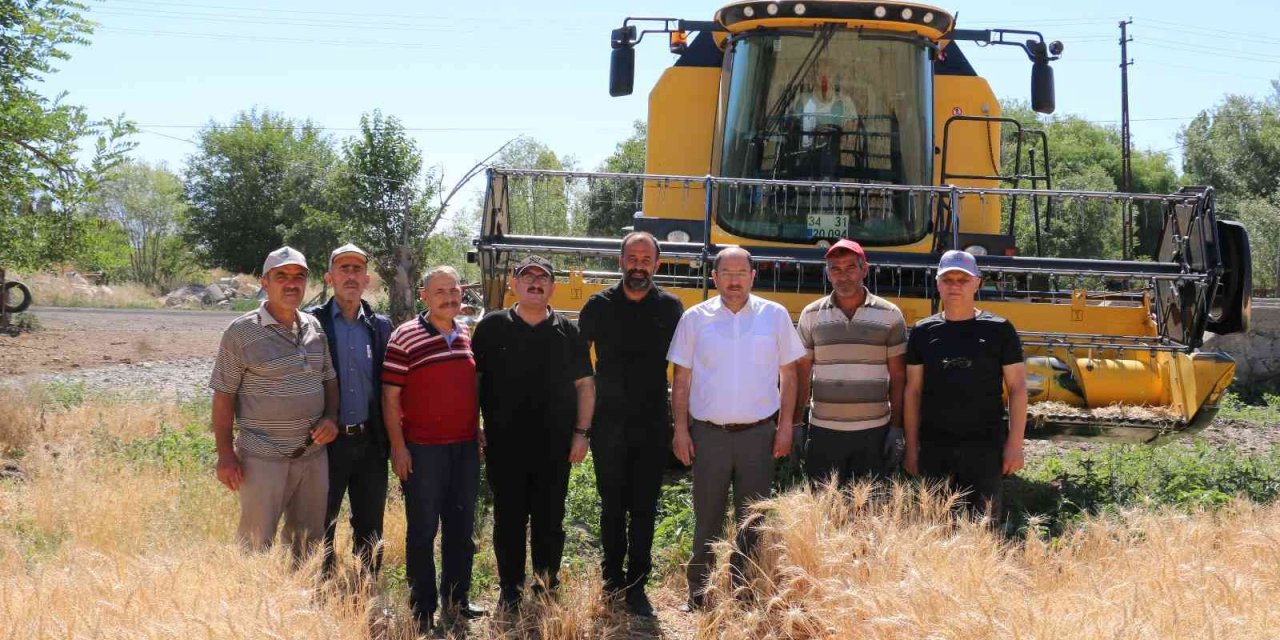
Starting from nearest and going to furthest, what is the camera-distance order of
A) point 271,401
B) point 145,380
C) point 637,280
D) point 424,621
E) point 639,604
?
point 271,401 < point 424,621 < point 637,280 < point 639,604 < point 145,380

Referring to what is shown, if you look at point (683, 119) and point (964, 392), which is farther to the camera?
point (683, 119)

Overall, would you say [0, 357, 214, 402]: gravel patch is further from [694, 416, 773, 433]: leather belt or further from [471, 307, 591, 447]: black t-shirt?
[694, 416, 773, 433]: leather belt

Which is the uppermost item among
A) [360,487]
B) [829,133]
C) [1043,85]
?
[1043,85]

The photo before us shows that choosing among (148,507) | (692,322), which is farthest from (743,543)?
(148,507)

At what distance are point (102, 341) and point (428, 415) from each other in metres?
19.1

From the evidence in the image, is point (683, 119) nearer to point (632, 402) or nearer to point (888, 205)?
point (888, 205)

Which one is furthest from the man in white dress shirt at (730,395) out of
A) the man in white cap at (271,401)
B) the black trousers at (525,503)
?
the man in white cap at (271,401)

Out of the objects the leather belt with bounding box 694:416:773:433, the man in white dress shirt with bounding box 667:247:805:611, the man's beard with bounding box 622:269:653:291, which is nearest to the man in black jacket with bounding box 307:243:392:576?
the man's beard with bounding box 622:269:653:291

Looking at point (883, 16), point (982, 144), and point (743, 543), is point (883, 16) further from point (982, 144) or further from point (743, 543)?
point (743, 543)

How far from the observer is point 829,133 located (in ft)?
29.0

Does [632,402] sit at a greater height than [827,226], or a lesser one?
lesser

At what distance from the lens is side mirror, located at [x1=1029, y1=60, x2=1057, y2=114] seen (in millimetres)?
9391

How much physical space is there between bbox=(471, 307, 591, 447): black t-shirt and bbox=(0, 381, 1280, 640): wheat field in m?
0.79

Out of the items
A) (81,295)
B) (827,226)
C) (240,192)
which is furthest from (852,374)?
(240,192)
